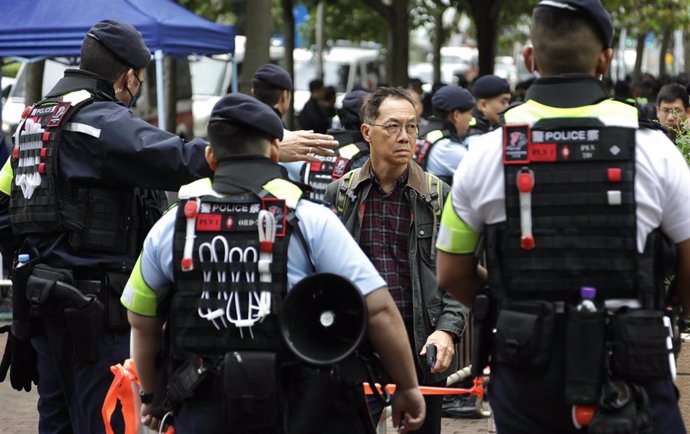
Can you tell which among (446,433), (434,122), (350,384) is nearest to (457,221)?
(350,384)

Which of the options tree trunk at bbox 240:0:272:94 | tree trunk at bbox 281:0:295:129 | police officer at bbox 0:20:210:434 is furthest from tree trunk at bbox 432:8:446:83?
police officer at bbox 0:20:210:434

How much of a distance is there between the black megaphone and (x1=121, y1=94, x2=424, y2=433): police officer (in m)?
0.06

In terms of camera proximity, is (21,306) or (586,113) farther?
(21,306)

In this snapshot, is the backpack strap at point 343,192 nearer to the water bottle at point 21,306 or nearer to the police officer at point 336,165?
the water bottle at point 21,306

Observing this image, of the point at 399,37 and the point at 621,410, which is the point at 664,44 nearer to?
the point at 399,37

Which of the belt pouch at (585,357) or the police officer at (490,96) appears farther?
the police officer at (490,96)

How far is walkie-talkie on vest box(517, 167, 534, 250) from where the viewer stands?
3.64m

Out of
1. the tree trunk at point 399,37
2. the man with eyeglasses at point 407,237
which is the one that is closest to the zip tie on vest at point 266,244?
the man with eyeglasses at point 407,237

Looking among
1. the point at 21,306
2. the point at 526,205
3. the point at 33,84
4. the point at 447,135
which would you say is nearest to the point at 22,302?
the point at 21,306

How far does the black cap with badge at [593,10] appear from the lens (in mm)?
3709

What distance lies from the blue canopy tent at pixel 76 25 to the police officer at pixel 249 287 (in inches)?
336

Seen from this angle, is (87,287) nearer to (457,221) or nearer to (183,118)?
(457,221)

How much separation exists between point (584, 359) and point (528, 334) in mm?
164

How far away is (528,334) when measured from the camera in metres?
3.60
